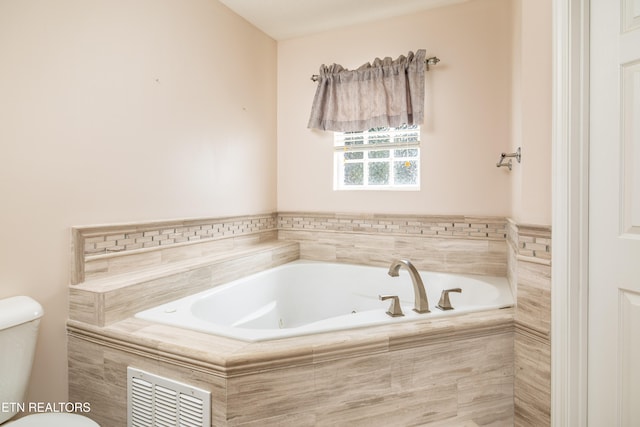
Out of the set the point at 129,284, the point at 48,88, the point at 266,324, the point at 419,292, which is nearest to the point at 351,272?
the point at 266,324

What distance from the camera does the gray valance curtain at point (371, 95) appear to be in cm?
254

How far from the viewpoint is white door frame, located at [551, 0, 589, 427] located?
1251 mm

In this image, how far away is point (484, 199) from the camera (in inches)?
96.7

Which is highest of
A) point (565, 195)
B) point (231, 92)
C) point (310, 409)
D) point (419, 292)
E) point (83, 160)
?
point (231, 92)

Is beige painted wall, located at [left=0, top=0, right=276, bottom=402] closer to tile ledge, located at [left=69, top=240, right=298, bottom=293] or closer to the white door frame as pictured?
tile ledge, located at [left=69, top=240, right=298, bottom=293]

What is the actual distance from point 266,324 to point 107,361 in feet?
3.30

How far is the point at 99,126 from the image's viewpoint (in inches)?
67.2

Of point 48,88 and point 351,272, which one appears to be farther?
point 351,272

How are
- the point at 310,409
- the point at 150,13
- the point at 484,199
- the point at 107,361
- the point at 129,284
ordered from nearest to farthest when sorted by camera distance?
the point at 310,409
the point at 107,361
the point at 129,284
the point at 150,13
the point at 484,199

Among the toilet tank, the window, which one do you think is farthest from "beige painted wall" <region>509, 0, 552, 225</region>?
the toilet tank

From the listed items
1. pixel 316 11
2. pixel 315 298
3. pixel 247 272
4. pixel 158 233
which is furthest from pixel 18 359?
pixel 316 11

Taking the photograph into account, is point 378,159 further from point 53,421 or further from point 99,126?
point 53,421

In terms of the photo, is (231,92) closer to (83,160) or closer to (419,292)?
(83,160)

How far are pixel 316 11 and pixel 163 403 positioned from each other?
2609 millimetres
